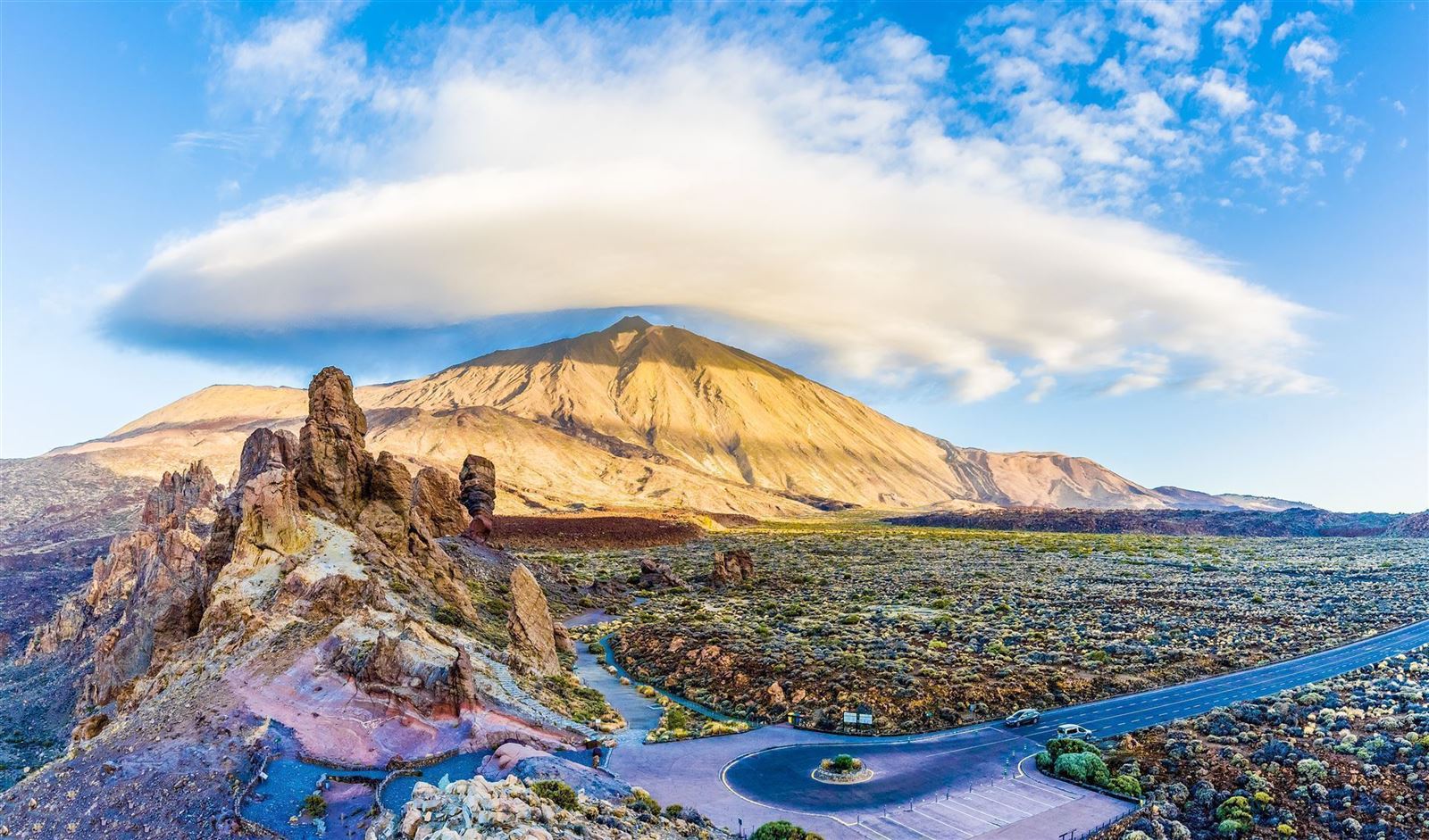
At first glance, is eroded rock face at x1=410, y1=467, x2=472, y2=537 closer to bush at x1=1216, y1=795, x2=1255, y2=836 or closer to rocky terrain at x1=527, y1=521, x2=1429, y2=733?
rocky terrain at x1=527, y1=521, x2=1429, y2=733

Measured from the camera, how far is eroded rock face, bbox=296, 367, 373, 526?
149 ft

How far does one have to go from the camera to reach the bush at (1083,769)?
29875mm

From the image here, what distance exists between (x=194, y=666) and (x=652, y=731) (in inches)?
739

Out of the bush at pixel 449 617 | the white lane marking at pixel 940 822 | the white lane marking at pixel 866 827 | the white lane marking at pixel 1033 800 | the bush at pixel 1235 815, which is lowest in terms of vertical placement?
the white lane marking at pixel 866 827

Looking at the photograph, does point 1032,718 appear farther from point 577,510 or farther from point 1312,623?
point 577,510

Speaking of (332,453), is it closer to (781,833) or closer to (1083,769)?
(781,833)

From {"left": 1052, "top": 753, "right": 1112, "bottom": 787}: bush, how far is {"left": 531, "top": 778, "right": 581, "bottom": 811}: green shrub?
19562 millimetres

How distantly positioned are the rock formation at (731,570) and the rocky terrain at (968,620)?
27 centimetres

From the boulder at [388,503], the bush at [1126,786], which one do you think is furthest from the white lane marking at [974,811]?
the boulder at [388,503]

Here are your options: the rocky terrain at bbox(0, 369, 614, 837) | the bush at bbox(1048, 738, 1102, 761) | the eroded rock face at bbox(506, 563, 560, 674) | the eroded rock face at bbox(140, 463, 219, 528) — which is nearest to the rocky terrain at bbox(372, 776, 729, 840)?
the rocky terrain at bbox(0, 369, 614, 837)

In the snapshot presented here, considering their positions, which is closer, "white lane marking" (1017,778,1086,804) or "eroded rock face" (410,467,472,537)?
"white lane marking" (1017,778,1086,804)

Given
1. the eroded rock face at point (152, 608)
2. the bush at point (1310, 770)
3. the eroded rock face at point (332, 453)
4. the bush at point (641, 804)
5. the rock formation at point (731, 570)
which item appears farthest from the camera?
the rock formation at point (731, 570)

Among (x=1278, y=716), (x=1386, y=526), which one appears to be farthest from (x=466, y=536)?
(x=1386, y=526)

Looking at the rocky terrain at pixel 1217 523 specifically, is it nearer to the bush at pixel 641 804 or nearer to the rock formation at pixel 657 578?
the rock formation at pixel 657 578
